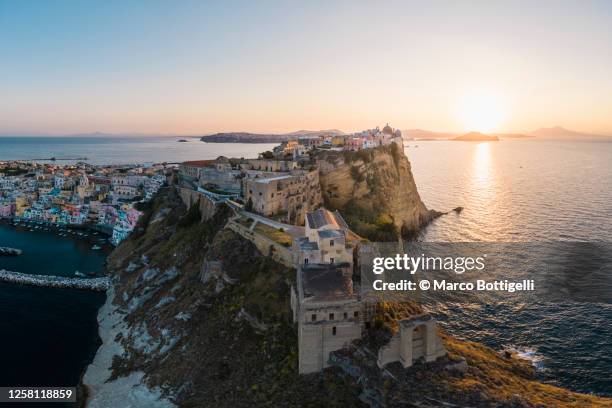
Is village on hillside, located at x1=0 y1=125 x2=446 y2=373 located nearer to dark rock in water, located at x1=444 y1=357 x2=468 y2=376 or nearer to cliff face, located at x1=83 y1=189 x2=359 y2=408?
dark rock in water, located at x1=444 y1=357 x2=468 y2=376

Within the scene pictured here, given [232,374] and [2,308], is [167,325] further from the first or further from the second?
[2,308]

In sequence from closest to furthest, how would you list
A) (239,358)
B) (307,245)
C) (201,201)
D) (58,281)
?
(239,358), (307,245), (58,281), (201,201)

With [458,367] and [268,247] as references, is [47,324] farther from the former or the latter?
[458,367]

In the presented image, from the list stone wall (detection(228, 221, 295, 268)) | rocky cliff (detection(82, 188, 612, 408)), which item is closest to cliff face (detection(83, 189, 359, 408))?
rocky cliff (detection(82, 188, 612, 408))

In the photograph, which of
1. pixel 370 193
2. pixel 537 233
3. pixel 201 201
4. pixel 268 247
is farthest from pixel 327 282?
pixel 537 233

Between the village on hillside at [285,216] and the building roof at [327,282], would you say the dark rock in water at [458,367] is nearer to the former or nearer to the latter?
the village on hillside at [285,216]
